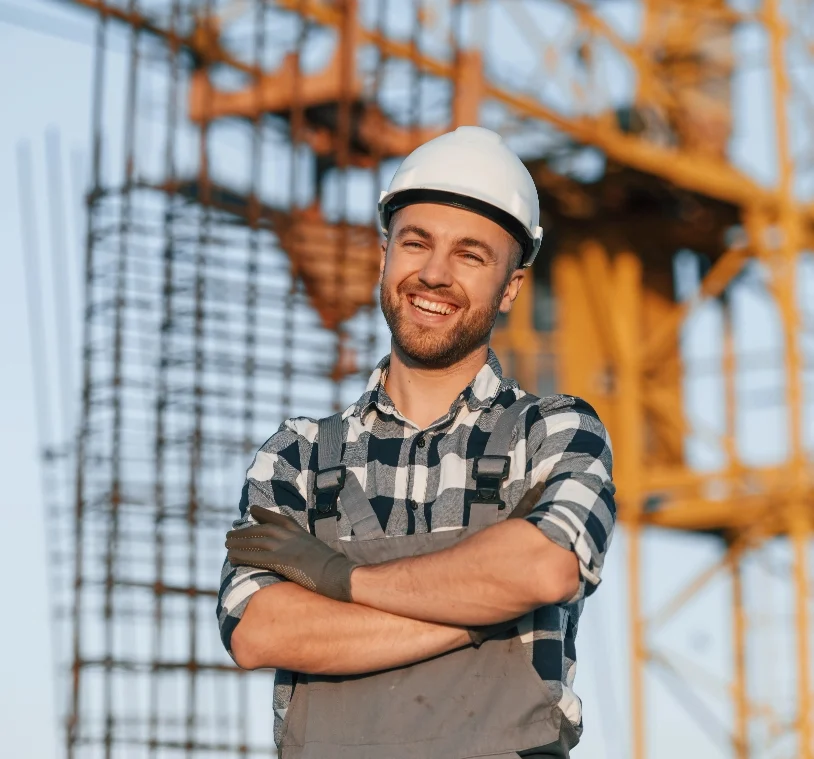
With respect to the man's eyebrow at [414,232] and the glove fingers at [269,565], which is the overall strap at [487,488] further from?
the man's eyebrow at [414,232]

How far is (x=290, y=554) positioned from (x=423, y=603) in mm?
328

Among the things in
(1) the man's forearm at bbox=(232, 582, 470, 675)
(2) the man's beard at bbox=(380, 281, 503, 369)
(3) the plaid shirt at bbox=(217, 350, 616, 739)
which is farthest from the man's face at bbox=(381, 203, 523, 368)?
(1) the man's forearm at bbox=(232, 582, 470, 675)

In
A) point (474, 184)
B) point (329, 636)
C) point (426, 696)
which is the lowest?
point (426, 696)

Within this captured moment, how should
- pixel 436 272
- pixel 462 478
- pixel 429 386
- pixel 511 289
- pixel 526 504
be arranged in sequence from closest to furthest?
pixel 526 504 < pixel 462 478 < pixel 436 272 < pixel 429 386 < pixel 511 289

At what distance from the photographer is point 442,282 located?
3.95m

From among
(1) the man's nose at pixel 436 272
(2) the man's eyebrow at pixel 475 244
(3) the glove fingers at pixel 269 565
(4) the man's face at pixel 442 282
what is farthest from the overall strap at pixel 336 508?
(2) the man's eyebrow at pixel 475 244

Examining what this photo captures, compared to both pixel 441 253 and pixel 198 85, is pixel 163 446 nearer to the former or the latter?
pixel 198 85

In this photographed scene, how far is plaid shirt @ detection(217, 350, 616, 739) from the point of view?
145 inches

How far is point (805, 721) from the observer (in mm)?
23750

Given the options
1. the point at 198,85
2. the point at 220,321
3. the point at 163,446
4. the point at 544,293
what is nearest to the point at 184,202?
the point at 220,321

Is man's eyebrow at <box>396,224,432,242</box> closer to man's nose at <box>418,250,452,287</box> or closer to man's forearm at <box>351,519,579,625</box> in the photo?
man's nose at <box>418,250,452,287</box>

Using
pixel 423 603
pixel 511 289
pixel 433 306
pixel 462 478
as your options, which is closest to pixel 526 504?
pixel 462 478

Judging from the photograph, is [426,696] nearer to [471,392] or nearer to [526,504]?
[526,504]

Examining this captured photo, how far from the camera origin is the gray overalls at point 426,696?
3.59 m
